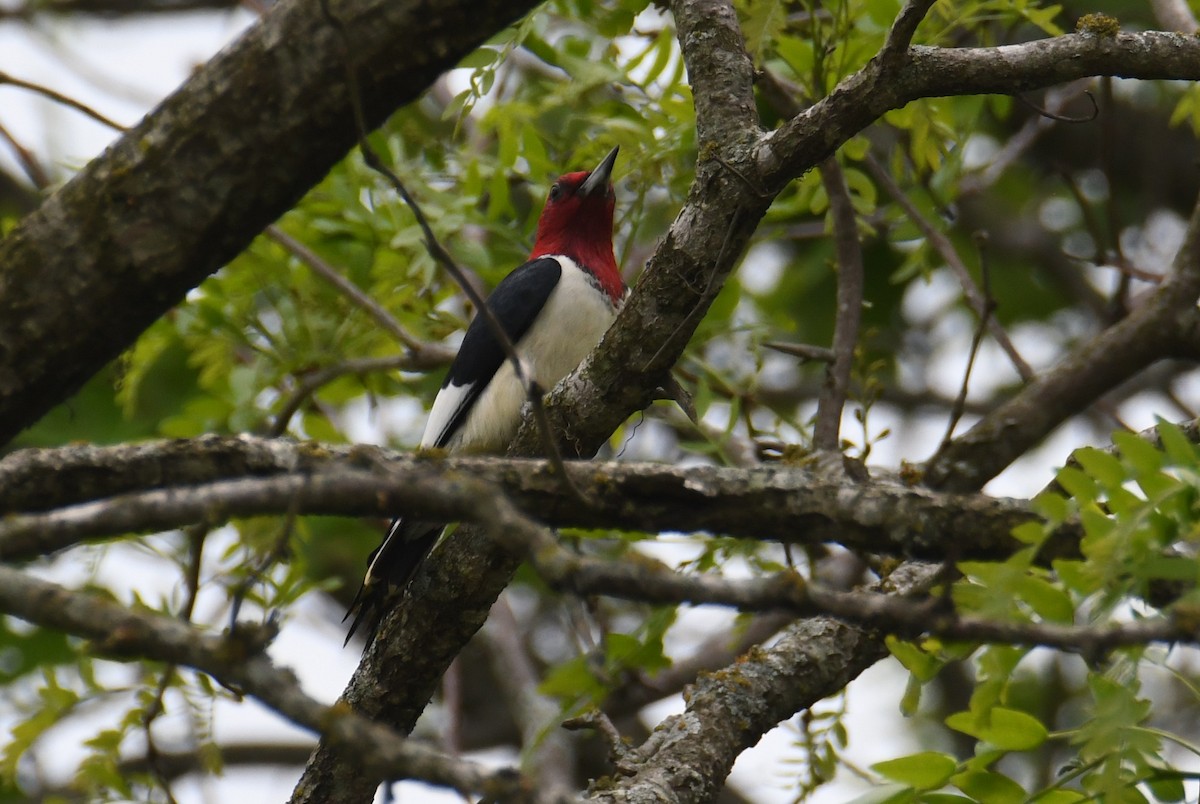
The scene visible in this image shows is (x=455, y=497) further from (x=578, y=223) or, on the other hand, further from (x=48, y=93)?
(x=578, y=223)

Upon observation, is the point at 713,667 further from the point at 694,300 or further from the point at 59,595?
the point at 59,595

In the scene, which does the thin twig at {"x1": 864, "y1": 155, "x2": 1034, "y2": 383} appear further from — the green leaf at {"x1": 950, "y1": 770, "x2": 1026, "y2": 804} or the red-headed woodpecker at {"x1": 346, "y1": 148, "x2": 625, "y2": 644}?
the green leaf at {"x1": 950, "y1": 770, "x2": 1026, "y2": 804}

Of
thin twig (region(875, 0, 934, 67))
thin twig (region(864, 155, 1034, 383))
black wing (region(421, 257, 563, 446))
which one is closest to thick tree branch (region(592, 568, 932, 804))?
thin twig (region(864, 155, 1034, 383))

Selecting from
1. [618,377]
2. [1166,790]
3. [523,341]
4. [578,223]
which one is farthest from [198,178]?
[578,223]

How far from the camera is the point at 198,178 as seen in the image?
2271 mm

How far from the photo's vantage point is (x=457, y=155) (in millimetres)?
4973

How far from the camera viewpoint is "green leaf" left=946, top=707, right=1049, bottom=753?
7.36 feet

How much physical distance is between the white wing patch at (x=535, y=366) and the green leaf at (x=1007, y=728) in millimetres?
2393

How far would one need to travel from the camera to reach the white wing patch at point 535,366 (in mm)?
4484

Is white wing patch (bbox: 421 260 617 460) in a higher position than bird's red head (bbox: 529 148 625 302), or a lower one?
lower

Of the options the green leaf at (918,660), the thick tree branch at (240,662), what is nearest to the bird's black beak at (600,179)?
the green leaf at (918,660)

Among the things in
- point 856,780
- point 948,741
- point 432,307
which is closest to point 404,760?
point 856,780

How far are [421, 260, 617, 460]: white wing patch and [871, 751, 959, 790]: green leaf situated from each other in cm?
230

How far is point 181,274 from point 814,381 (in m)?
5.55
